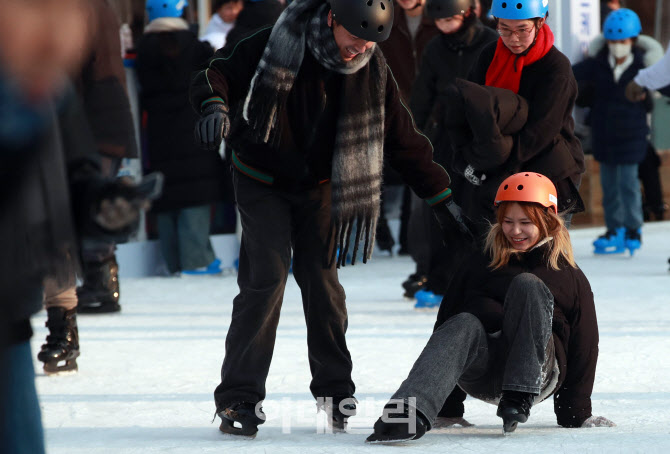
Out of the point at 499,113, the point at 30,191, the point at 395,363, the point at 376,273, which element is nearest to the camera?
the point at 30,191

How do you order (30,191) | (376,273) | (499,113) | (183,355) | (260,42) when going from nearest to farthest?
(30,191)
(260,42)
(499,113)
(183,355)
(376,273)

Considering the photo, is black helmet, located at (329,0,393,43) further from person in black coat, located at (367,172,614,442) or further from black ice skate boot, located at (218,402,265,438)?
black ice skate boot, located at (218,402,265,438)

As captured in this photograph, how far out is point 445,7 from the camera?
6.11 meters

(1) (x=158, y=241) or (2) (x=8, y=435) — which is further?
(1) (x=158, y=241)

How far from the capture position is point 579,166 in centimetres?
461

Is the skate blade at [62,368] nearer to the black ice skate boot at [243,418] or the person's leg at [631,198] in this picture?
the black ice skate boot at [243,418]

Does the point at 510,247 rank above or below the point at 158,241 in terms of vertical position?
above

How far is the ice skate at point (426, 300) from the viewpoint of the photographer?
6418 mm

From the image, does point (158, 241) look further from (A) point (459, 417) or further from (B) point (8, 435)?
(B) point (8, 435)

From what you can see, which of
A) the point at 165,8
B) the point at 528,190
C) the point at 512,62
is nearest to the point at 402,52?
the point at 165,8

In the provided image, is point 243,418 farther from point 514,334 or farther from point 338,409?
point 514,334

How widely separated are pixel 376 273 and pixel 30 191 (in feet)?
21.7

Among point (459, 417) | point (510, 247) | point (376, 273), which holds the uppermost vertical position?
point (510, 247)

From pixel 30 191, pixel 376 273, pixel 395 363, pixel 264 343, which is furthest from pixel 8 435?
pixel 376 273
